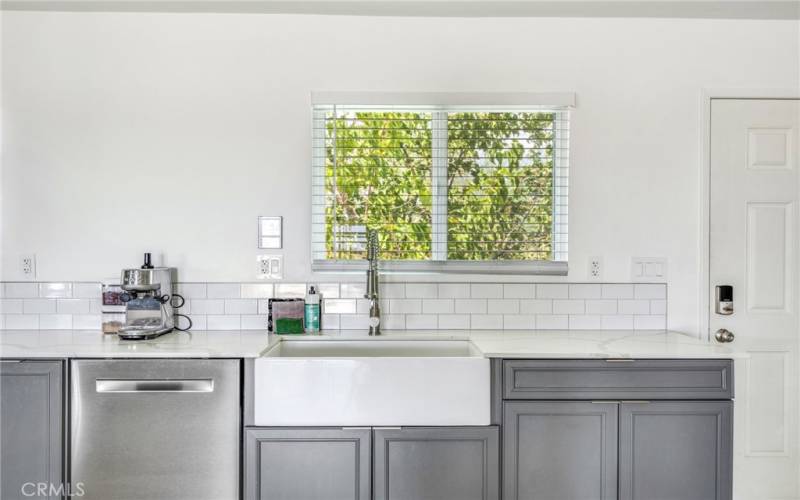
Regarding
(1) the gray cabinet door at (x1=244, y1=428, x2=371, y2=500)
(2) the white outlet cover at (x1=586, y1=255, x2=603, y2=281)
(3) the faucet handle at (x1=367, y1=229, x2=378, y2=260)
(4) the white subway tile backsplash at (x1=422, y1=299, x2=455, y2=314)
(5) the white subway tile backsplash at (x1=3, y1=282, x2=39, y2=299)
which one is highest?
(3) the faucet handle at (x1=367, y1=229, x2=378, y2=260)

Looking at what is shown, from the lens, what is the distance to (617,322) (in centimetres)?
252

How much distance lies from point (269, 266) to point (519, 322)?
48.6 inches

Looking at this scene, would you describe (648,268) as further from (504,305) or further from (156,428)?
(156,428)

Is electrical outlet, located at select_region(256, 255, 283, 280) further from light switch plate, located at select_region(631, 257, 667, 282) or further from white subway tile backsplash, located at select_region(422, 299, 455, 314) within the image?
light switch plate, located at select_region(631, 257, 667, 282)

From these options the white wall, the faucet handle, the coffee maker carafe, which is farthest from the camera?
the white wall

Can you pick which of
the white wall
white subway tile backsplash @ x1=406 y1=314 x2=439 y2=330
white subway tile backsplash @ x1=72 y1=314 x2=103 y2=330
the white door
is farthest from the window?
white subway tile backsplash @ x1=72 y1=314 x2=103 y2=330

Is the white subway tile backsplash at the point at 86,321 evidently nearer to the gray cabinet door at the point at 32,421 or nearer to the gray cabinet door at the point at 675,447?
the gray cabinet door at the point at 32,421

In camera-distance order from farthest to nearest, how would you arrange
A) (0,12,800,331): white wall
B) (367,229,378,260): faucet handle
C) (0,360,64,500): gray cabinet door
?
(0,12,800,331): white wall → (367,229,378,260): faucet handle → (0,360,64,500): gray cabinet door

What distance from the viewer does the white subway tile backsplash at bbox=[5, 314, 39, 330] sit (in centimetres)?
247

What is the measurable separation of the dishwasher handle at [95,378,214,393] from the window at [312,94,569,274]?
828 millimetres

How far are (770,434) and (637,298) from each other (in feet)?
2.96

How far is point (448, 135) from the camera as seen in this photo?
99.3 inches

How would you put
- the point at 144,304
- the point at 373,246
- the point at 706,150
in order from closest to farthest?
the point at 144,304
the point at 373,246
the point at 706,150

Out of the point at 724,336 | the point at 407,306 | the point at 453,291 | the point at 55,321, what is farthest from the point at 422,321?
the point at 55,321
